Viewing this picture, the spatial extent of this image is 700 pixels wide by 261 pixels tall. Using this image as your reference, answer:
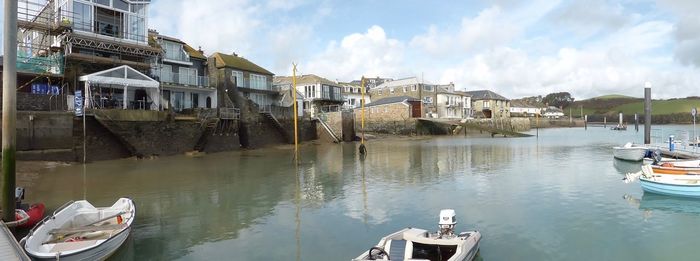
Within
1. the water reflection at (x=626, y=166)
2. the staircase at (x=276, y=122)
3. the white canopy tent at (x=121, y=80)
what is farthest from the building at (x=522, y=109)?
the white canopy tent at (x=121, y=80)

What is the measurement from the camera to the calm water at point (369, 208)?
1184 cm

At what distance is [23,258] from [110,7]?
3581 centimetres

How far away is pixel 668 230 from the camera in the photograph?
529 inches

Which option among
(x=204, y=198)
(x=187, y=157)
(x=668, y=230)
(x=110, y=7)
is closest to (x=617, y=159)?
(x=668, y=230)

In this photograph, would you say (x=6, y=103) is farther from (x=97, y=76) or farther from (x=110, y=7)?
(x=110, y=7)

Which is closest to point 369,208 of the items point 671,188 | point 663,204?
point 663,204

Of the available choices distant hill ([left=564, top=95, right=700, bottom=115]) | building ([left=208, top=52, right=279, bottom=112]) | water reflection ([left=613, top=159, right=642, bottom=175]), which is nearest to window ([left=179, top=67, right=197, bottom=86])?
building ([left=208, top=52, right=279, bottom=112])

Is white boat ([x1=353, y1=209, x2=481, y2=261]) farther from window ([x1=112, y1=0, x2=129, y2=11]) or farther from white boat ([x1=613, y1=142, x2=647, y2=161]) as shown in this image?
window ([x1=112, y1=0, x2=129, y2=11])

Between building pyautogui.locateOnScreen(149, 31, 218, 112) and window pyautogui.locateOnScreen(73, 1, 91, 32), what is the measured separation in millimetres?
6271

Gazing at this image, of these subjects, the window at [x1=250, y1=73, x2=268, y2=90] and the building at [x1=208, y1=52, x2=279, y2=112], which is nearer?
the building at [x1=208, y1=52, x2=279, y2=112]

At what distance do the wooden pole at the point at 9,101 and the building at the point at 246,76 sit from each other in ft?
125

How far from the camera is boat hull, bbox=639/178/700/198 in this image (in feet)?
57.6

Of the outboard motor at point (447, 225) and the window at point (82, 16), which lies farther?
the window at point (82, 16)

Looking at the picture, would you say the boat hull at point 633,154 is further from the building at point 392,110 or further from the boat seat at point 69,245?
the building at point 392,110
